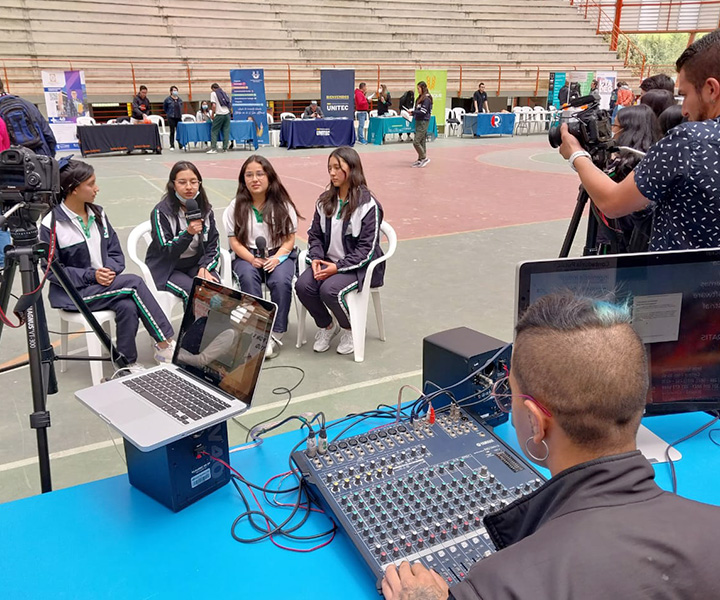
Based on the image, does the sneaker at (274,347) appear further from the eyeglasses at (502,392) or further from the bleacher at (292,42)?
the bleacher at (292,42)

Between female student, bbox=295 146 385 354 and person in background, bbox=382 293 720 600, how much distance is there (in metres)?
2.75

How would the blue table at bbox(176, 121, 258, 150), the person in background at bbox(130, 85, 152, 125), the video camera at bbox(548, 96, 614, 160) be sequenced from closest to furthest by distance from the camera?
the video camera at bbox(548, 96, 614, 160)
the blue table at bbox(176, 121, 258, 150)
the person in background at bbox(130, 85, 152, 125)

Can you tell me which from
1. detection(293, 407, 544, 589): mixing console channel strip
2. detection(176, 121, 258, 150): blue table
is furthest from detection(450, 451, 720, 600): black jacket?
detection(176, 121, 258, 150): blue table

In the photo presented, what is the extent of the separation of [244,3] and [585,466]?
23133 millimetres

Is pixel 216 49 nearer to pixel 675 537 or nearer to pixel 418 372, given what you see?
pixel 418 372

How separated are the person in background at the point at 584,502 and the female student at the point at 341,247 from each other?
2.75 metres

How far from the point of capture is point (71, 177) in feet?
11.3

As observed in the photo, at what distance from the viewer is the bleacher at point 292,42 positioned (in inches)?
680

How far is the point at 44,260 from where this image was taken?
8.06ft

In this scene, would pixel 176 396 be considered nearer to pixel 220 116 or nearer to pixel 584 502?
pixel 584 502

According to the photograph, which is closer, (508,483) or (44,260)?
(508,483)

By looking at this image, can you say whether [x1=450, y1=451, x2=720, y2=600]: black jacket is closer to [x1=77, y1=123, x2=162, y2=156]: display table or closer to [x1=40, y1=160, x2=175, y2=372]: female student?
[x1=40, y1=160, x2=175, y2=372]: female student

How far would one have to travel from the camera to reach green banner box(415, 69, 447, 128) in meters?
16.4

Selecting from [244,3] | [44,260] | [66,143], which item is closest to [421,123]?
[66,143]
